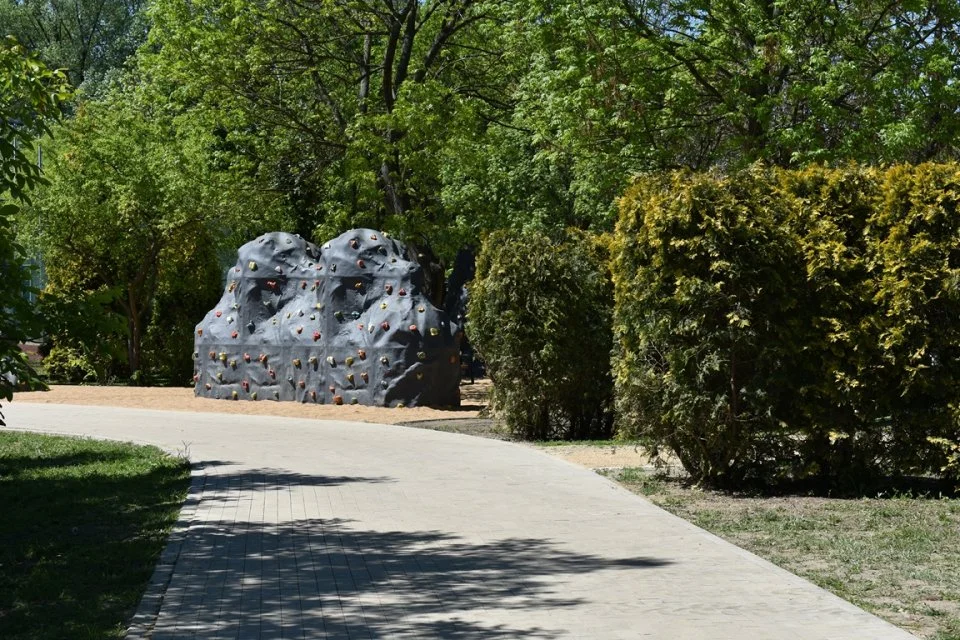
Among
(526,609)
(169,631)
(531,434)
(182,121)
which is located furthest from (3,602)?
(182,121)

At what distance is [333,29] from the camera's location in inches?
1095

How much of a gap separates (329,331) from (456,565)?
1477 centimetres

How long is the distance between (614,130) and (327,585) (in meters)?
13.6

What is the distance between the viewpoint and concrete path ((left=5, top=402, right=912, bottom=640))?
6.81 m

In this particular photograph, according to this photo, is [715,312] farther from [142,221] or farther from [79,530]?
[142,221]

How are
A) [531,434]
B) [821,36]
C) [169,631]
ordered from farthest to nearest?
[821,36], [531,434], [169,631]

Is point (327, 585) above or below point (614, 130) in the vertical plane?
below

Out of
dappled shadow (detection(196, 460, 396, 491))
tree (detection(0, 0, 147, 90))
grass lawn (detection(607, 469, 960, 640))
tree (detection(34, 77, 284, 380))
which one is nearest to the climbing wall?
tree (detection(34, 77, 284, 380))

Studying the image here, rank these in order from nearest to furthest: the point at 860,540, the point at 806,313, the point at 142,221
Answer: the point at 860,540, the point at 806,313, the point at 142,221

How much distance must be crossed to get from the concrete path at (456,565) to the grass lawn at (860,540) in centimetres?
27

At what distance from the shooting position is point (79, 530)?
1009cm

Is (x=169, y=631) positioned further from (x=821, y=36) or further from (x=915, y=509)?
(x=821, y=36)

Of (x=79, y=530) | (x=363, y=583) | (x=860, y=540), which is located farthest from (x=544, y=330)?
(x=363, y=583)

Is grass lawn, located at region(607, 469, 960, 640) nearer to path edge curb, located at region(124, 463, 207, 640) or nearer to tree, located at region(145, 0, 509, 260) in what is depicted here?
path edge curb, located at region(124, 463, 207, 640)
